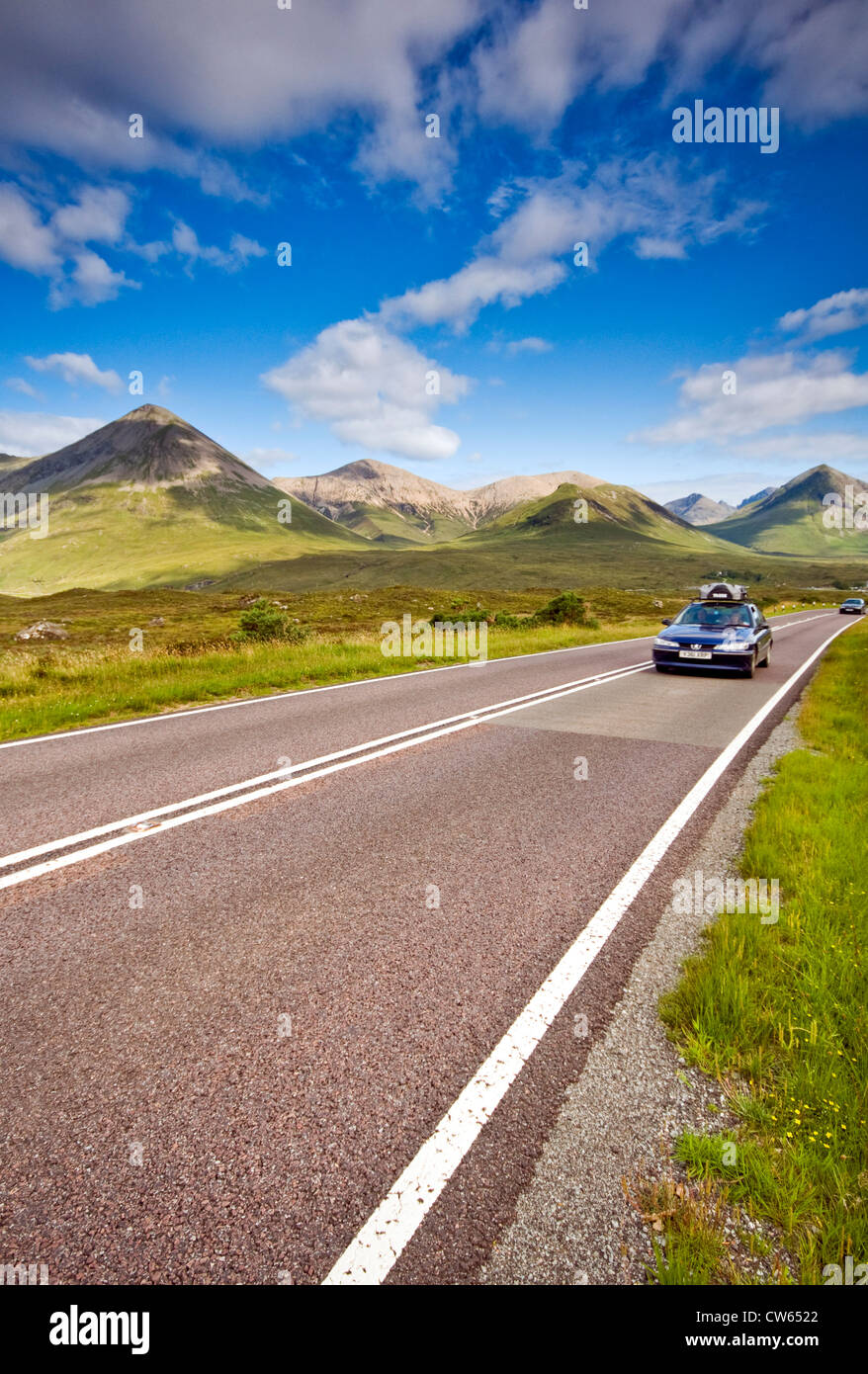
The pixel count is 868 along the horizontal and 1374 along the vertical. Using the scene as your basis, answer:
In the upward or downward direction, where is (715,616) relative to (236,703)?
upward

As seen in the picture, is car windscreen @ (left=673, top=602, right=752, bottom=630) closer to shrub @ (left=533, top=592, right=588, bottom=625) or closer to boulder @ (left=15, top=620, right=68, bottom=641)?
shrub @ (left=533, top=592, right=588, bottom=625)

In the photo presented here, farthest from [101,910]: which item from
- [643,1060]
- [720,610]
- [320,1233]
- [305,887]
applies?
[720,610]

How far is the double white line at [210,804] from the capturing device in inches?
172

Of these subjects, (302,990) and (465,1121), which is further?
(302,990)

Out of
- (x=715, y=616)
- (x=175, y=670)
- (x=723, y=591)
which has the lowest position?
(x=175, y=670)

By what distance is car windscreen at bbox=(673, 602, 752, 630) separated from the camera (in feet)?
47.2

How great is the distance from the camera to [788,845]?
4605mm

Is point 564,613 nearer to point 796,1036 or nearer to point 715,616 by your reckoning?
point 715,616
